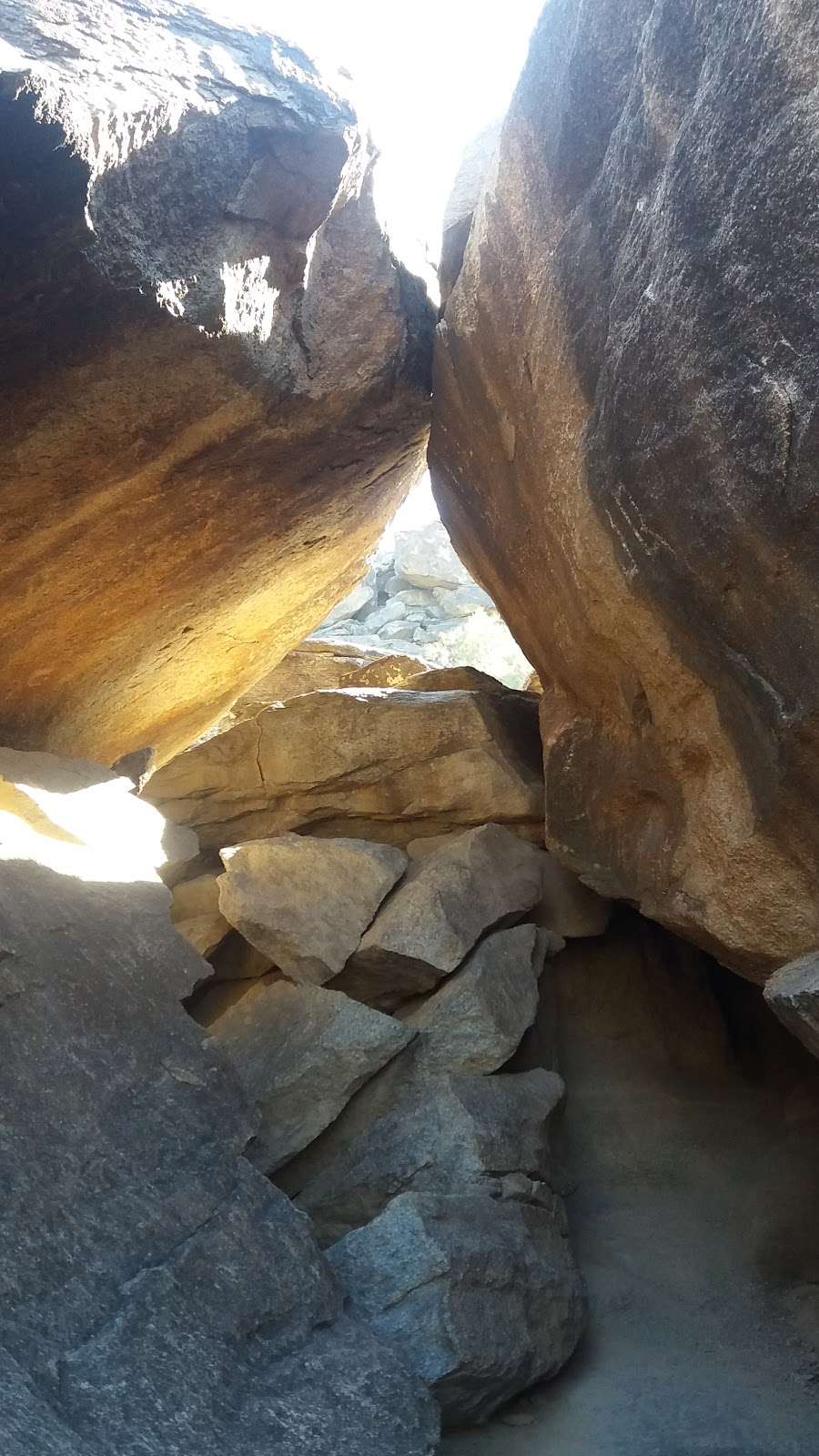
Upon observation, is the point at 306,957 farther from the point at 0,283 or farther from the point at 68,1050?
the point at 0,283

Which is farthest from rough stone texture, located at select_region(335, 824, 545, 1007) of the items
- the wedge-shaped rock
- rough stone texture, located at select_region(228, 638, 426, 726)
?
rough stone texture, located at select_region(228, 638, 426, 726)

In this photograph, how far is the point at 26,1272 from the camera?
2.87 meters

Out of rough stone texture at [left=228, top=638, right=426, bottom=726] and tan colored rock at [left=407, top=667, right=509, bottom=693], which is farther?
rough stone texture at [left=228, top=638, right=426, bottom=726]

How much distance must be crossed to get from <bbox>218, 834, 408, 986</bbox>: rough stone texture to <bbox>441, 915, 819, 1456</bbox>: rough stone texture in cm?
143

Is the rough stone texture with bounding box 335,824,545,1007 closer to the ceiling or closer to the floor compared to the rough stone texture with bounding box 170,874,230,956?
closer to the floor

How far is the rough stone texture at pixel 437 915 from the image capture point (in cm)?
568

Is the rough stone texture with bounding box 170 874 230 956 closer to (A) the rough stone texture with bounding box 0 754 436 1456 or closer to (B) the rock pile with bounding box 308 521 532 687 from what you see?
(A) the rough stone texture with bounding box 0 754 436 1456

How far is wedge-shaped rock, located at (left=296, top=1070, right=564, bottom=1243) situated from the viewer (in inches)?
189

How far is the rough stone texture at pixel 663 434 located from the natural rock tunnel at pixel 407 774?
0.02 meters

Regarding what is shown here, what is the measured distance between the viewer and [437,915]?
5.75 m

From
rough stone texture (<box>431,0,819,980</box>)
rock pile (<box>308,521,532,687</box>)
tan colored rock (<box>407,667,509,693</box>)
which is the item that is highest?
rough stone texture (<box>431,0,819,980</box>)

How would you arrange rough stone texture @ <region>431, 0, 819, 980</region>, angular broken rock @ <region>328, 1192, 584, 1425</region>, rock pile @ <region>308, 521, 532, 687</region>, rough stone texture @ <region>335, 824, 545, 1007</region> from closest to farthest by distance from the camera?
1. rough stone texture @ <region>431, 0, 819, 980</region>
2. angular broken rock @ <region>328, 1192, 584, 1425</region>
3. rough stone texture @ <region>335, 824, 545, 1007</region>
4. rock pile @ <region>308, 521, 532, 687</region>

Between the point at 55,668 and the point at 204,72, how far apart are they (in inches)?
113

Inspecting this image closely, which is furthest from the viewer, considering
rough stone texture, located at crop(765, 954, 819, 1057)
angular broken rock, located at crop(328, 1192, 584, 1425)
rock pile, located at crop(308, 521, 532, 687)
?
rock pile, located at crop(308, 521, 532, 687)
